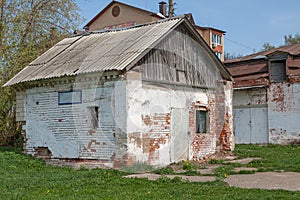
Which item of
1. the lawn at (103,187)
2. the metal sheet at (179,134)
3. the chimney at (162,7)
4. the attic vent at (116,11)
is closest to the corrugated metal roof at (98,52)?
the metal sheet at (179,134)

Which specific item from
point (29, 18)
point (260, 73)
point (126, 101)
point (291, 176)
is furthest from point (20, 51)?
point (291, 176)

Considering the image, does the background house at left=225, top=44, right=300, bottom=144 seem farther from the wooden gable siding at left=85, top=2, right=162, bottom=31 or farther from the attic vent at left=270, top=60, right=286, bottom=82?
the wooden gable siding at left=85, top=2, right=162, bottom=31

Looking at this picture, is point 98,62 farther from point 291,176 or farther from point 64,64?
point 291,176

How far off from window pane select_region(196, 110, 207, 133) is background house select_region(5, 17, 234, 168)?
4 centimetres

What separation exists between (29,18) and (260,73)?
482 inches

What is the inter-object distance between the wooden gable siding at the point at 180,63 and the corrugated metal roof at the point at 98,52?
1.35 feet

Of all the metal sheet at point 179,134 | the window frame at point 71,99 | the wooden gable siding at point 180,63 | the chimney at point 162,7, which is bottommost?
the metal sheet at point 179,134

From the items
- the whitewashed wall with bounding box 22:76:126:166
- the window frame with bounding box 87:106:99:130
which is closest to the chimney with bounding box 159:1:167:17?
the whitewashed wall with bounding box 22:76:126:166

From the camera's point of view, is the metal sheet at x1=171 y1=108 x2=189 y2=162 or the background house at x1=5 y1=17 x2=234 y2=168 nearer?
the background house at x1=5 y1=17 x2=234 y2=168

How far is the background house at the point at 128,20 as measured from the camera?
40.6 m

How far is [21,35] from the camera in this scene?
2027 centimetres

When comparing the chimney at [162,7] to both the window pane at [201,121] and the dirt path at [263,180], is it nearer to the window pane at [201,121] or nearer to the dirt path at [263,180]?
the window pane at [201,121]

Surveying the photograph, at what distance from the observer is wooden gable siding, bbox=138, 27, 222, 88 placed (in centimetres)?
1305

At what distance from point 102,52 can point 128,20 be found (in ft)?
94.0
